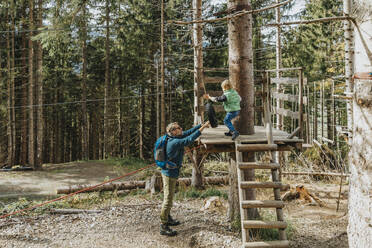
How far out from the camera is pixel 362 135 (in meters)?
2.54

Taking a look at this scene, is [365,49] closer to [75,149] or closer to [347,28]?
[347,28]

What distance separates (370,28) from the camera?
8.10 feet

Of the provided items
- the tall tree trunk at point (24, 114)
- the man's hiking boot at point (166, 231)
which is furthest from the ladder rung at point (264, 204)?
the tall tree trunk at point (24, 114)

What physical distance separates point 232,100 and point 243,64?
0.83 meters

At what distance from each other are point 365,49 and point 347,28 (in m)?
5.17

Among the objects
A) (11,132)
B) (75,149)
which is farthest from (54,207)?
(75,149)

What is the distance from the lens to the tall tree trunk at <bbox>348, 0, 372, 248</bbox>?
2.48m

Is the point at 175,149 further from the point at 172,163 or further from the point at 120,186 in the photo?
the point at 120,186

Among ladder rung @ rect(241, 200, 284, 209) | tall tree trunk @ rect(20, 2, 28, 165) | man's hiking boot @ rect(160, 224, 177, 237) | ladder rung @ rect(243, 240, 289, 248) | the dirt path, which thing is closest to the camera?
ladder rung @ rect(243, 240, 289, 248)

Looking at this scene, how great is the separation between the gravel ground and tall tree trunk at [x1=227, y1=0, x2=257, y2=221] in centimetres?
107

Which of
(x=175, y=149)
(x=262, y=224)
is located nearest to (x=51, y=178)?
(x=175, y=149)

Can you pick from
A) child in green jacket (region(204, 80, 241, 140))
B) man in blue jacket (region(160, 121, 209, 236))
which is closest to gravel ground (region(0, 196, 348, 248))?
man in blue jacket (region(160, 121, 209, 236))

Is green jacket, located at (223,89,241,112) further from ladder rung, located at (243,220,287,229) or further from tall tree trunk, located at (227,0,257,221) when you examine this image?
ladder rung, located at (243,220,287,229)

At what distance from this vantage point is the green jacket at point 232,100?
5.16 metres
